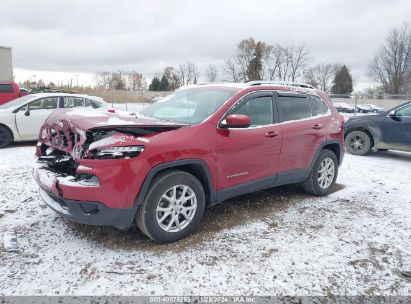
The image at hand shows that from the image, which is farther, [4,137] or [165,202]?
[4,137]

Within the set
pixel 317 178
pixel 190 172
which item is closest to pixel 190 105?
pixel 190 172

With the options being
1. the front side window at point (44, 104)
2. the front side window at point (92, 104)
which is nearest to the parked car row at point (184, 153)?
the front side window at point (44, 104)

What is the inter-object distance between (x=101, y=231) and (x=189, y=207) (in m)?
1.03

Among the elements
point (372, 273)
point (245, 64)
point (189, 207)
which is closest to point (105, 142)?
point (189, 207)

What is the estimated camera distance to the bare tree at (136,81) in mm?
67188

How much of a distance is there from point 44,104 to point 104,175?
7163 mm

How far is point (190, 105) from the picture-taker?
436cm

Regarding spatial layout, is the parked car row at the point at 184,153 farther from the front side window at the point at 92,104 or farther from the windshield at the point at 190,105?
the front side window at the point at 92,104

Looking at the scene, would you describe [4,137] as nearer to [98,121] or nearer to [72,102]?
[72,102]

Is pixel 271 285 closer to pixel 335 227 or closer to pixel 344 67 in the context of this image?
pixel 335 227

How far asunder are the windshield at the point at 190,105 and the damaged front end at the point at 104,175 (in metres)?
0.72

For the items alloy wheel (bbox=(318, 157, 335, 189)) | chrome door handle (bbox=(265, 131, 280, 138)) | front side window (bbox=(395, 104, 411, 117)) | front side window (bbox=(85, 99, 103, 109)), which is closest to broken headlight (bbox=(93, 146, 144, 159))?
chrome door handle (bbox=(265, 131, 280, 138))

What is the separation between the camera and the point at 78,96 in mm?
9750

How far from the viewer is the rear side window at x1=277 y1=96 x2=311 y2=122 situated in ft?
15.4
